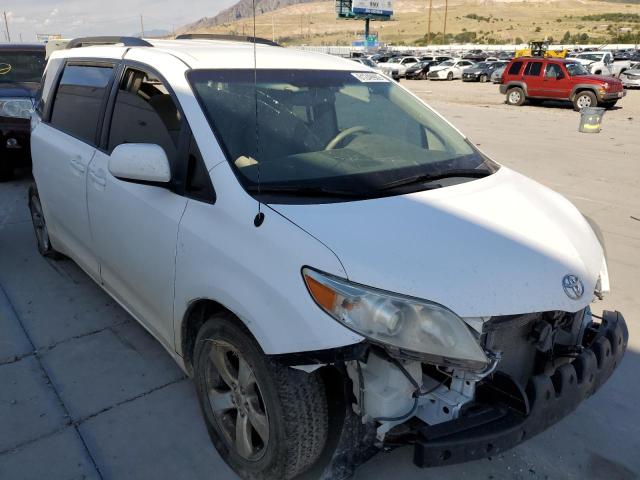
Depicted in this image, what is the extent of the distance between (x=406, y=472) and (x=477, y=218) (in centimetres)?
119

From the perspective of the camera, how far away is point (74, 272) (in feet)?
15.1

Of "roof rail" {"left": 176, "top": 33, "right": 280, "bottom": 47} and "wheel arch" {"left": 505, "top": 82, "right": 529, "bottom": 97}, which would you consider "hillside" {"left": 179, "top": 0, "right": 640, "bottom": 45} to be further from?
"roof rail" {"left": 176, "top": 33, "right": 280, "bottom": 47}

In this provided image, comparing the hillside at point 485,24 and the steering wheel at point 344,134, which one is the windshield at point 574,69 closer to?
the steering wheel at point 344,134

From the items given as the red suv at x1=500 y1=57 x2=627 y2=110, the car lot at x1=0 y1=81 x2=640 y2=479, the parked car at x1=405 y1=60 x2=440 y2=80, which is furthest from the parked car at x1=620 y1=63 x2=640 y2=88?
the car lot at x1=0 y1=81 x2=640 y2=479

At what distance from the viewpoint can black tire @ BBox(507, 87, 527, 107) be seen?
2022 centimetres

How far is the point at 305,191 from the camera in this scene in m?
2.32

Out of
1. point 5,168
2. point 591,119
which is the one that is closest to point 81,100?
point 5,168

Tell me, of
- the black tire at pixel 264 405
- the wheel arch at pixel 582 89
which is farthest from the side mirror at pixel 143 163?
the wheel arch at pixel 582 89

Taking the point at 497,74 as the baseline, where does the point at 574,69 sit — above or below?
above

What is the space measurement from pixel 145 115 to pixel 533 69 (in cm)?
1992

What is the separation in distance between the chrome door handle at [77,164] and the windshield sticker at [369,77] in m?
1.75

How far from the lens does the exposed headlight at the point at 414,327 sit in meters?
1.85

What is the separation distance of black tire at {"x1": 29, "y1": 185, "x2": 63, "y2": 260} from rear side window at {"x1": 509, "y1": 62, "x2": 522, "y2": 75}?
63.5 feet

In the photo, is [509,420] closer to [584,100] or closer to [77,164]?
[77,164]
